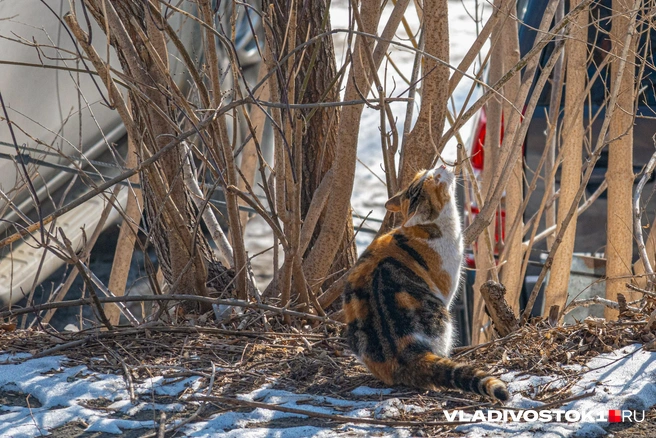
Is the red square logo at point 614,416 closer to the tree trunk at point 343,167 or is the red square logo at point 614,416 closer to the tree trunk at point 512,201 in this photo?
the tree trunk at point 512,201

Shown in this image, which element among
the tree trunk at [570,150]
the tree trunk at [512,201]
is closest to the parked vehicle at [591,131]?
the tree trunk at [512,201]

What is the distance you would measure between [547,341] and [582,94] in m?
1.30

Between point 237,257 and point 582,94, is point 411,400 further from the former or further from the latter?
point 582,94

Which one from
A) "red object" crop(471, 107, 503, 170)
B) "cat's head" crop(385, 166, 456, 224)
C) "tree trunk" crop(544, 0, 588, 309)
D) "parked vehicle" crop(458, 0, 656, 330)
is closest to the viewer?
"cat's head" crop(385, 166, 456, 224)

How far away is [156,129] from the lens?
3.72 m

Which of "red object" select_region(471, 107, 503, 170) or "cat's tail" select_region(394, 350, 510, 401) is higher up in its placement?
"red object" select_region(471, 107, 503, 170)

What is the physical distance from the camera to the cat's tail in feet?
8.74

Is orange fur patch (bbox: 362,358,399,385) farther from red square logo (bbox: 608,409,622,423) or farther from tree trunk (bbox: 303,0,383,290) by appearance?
tree trunk (bbox: 303,0,383,290)

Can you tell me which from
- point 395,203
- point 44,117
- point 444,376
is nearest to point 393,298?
point 444,376

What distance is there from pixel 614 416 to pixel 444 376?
23.6 inches

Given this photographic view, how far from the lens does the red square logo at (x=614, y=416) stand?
2.67 m

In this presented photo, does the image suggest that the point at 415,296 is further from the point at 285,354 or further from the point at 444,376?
the point at 285,354

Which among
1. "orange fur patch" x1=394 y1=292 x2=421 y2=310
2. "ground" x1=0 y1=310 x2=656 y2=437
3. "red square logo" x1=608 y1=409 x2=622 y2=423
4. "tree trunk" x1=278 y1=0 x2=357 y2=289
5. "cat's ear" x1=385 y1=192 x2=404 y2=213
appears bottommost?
"red square logo" x1=608 y1=409 x2=622 y2=423

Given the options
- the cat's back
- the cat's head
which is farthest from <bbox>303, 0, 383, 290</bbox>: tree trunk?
the cat's back
